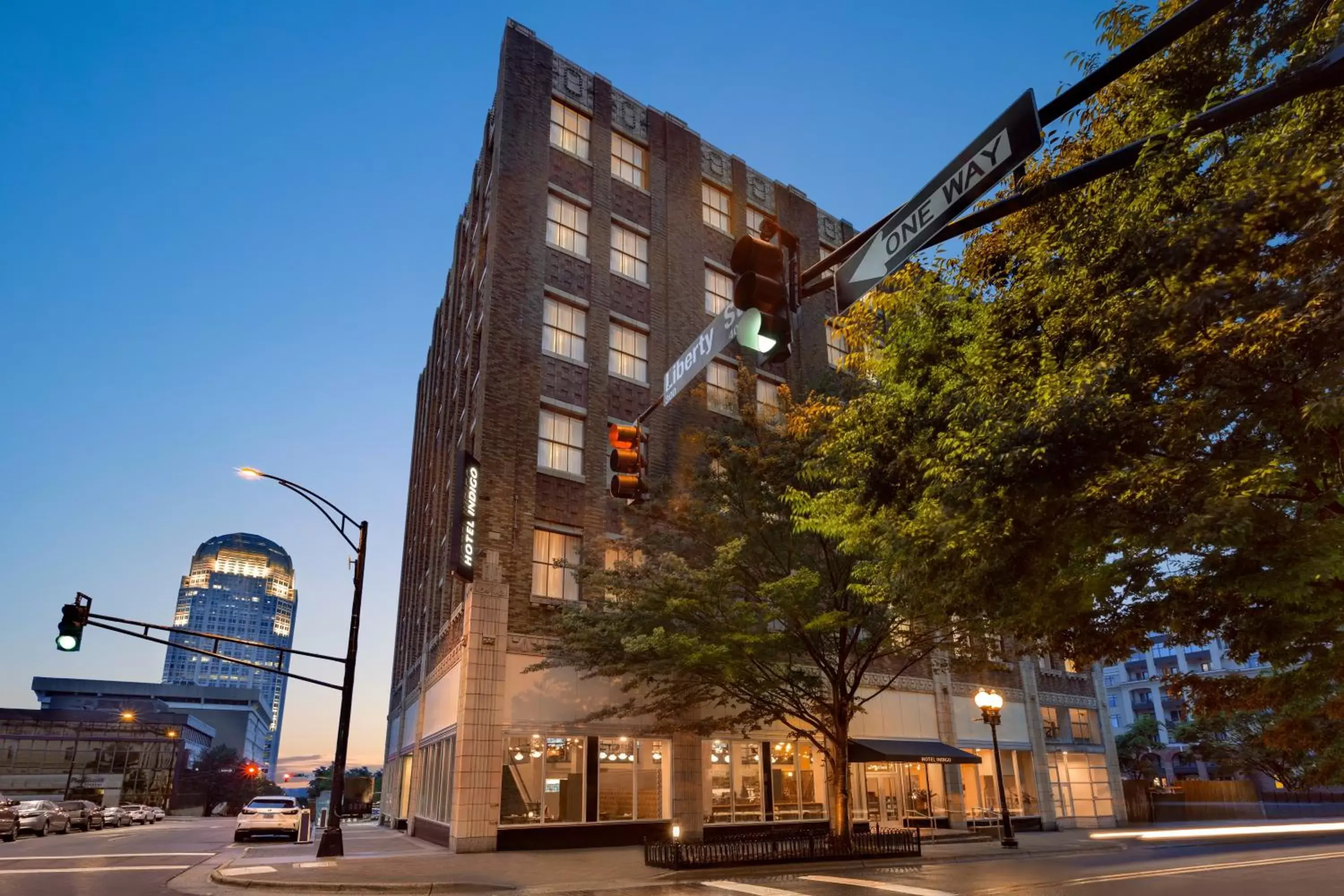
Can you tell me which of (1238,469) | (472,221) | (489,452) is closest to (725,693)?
(489,452)

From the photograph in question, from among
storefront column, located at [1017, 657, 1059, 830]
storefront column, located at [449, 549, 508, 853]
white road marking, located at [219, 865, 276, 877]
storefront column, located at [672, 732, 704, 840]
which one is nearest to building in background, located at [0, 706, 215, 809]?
storefront column, located at [449, 549, 508, 853]

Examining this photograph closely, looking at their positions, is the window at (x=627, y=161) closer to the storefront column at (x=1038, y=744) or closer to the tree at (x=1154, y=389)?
the tree at (x=1154, y=389)

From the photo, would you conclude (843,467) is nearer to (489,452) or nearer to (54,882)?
(489,452)

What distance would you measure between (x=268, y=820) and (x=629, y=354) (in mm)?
21150

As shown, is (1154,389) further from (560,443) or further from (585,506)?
(560,443)

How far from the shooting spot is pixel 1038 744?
1446 inches

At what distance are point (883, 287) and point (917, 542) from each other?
5460mm

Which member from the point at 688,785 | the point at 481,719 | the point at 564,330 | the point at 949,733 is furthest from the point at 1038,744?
the point at 564,330

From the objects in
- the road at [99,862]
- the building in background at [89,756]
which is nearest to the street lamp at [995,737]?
the road at [99,862]

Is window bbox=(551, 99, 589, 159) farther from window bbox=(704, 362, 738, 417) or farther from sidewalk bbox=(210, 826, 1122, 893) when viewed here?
sidewalk bbox=(210, 826, 1122, 893)

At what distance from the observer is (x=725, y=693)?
22234 millimetres

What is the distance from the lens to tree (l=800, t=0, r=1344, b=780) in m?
7.45

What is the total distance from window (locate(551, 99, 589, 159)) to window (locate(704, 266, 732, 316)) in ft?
22.5

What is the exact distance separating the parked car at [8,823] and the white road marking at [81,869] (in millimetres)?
15995
